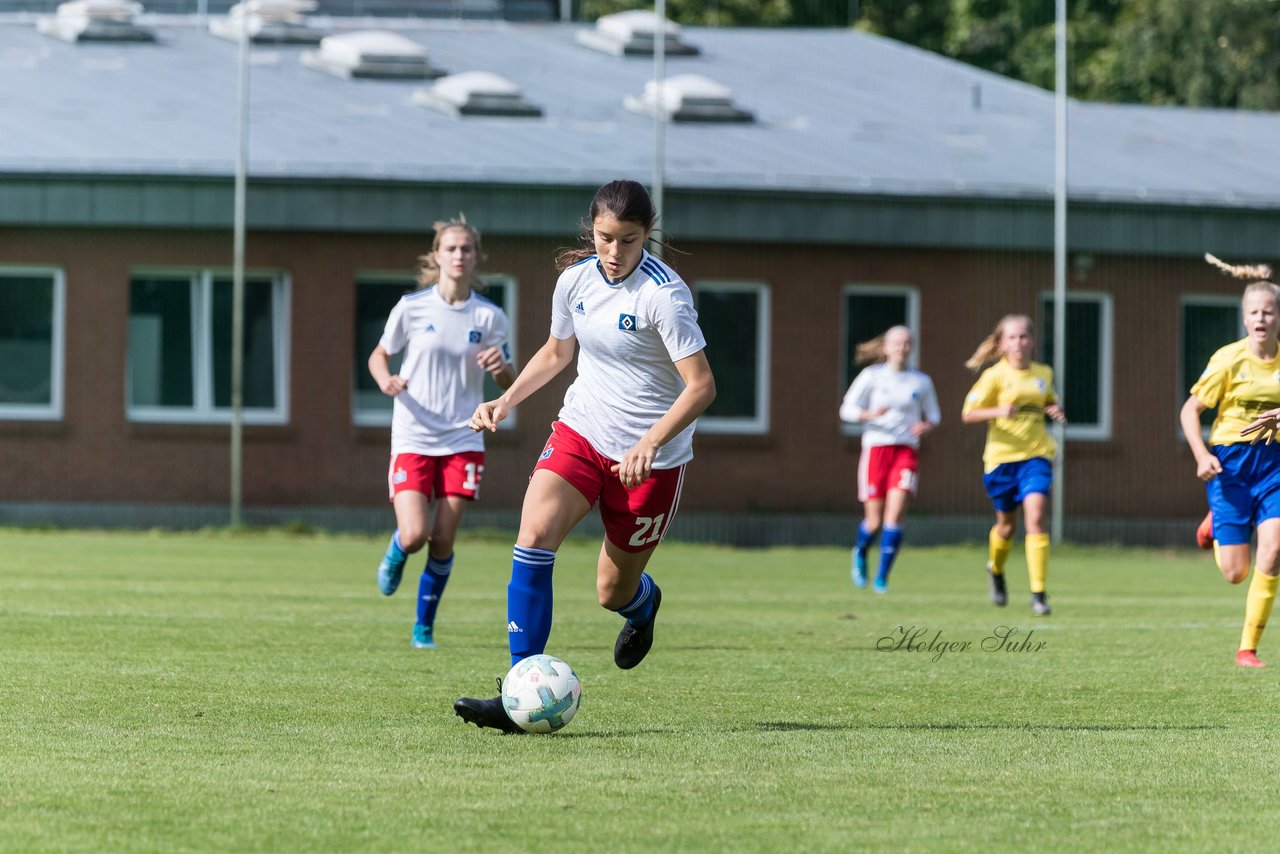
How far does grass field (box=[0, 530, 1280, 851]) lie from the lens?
17.8 ft

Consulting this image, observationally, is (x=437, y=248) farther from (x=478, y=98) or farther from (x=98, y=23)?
(x=98, y=23)

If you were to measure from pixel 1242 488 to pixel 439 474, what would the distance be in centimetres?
438

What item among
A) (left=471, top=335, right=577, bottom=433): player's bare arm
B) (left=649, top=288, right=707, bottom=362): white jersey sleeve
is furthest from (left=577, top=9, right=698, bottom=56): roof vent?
(left=649, top=288, right=707, bottom=362): white jersey sleeve

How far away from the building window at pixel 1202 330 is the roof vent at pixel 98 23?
1698 cm

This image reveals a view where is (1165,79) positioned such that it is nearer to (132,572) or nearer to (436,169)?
(436,169)

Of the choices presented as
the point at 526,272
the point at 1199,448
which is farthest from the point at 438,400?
the point at 526,272

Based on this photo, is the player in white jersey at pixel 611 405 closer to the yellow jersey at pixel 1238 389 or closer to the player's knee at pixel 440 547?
the player's knee at pixel 440 547

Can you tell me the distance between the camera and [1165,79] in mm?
42719

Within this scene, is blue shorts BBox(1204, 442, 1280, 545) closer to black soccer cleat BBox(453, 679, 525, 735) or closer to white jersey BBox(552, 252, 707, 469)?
white jersey BBox(552, 252, 707, 469)

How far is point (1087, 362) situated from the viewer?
90.9ft

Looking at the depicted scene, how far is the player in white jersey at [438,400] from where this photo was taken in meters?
10.7

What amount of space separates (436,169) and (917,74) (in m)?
10.8

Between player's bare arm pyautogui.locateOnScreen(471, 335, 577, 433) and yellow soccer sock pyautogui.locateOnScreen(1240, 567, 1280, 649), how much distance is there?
419 centimetres

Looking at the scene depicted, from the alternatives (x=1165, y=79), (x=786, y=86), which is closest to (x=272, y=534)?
(x=786, y=86)
